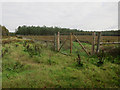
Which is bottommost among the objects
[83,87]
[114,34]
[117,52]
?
[83,87]

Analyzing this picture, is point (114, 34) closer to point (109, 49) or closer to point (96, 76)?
point (109, 49)

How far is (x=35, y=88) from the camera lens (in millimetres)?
2812

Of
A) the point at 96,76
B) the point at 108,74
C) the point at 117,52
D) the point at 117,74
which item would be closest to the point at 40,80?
the point at 96,76

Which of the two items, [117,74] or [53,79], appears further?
[117,74]

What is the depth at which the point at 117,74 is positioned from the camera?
373 cm

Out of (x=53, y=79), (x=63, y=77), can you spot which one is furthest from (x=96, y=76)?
(x=53, y=79)

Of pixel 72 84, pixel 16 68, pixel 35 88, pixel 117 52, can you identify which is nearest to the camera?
pixel 35 88

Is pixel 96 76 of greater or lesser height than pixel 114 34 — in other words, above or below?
below

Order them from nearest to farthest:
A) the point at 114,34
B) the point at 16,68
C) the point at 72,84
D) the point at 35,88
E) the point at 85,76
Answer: the point at 35,88
the point at 72,84
the point at 85,76
the point at 16,68
the point at 114,34

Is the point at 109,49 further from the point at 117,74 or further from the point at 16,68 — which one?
the point at 16,68

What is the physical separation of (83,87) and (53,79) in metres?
1.09

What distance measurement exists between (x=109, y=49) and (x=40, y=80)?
5487 millimetres

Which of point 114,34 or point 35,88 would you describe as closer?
point 35,88

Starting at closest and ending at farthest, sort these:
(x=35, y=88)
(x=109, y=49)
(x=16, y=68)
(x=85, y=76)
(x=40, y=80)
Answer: (x=35, y=88) < (x=40, y=80) < (x=85, y=76) < (x=16, y=68) < (x=109, y=49)
